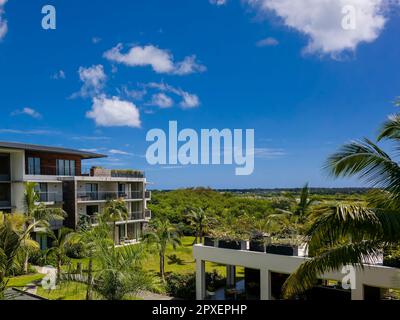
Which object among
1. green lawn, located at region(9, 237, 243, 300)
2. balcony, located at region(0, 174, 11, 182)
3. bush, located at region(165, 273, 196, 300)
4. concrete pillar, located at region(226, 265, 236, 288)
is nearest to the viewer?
green lawn, located at region(9, 237, 243, 300)

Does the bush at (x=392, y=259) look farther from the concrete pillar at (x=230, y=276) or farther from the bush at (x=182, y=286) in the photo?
the bush at (x=182, y=286)

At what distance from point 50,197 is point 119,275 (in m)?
22.4

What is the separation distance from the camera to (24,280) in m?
20.6

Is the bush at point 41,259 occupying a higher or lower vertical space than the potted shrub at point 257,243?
lower

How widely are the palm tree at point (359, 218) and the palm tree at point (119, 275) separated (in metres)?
4.44

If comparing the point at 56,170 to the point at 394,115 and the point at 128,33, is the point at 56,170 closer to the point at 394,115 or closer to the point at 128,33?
the point at 128,33

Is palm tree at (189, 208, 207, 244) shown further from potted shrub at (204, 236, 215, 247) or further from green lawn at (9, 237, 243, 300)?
potted shrub at (204, 236, 215, 247)

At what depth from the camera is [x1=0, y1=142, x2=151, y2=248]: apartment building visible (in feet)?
89.1

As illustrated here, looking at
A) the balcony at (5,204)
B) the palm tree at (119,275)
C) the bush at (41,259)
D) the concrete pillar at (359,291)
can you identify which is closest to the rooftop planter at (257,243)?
the concrete pillar at (359,291)

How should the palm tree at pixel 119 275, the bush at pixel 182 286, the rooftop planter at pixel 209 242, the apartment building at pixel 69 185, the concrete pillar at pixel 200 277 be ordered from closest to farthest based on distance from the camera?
the palm tree at pixel 119 275 < the rooftop planter at pixel 209 242 < the concrete pillar at pixel 200 277 < the bush at pixel 182 286 < the apartment building at pixel 69 185

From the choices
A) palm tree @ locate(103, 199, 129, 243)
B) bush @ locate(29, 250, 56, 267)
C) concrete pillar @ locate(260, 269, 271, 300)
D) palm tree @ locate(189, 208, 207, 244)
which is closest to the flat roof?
palm tree @ locate(103, 199, 129, 243)

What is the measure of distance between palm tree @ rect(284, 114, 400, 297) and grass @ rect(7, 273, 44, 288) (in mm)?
17936

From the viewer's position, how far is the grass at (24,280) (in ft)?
63.8
